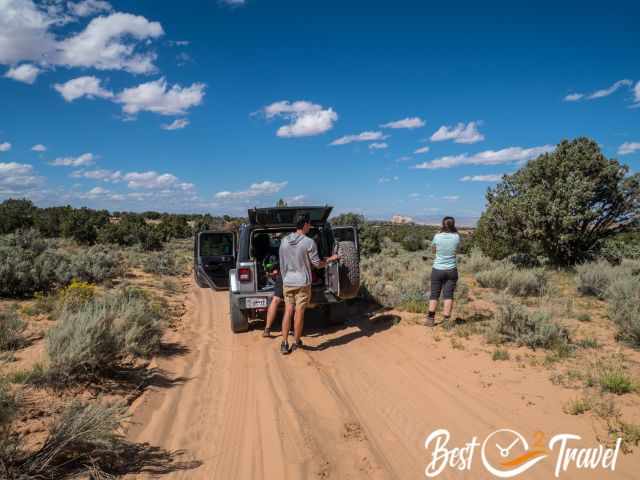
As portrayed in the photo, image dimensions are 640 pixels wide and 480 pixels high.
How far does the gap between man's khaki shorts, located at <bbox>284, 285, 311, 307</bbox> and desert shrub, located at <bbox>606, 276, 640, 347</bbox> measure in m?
4.65

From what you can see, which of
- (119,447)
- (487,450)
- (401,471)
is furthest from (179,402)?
(487,450)

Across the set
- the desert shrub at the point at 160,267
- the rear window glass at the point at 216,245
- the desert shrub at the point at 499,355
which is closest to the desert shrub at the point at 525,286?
the desert shrub at the point at 499,355

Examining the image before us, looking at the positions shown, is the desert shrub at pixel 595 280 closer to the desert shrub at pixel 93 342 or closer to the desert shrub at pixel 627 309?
the desert shrub at pixel 627 309

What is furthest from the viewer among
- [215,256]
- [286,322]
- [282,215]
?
[215,256]

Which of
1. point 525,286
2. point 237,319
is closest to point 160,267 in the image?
point 237,319

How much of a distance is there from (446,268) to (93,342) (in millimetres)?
5243

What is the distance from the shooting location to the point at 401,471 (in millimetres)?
2916

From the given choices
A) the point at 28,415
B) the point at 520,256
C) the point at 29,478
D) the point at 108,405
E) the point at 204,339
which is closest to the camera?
the point at 29,478

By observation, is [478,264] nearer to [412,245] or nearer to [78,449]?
[78,449]

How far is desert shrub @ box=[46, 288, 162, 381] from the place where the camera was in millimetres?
4152

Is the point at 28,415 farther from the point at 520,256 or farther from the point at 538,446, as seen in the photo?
the point at 520,256

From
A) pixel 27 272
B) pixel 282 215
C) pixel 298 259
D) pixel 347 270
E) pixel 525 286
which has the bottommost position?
pixel 525 286

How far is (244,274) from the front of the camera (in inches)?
251

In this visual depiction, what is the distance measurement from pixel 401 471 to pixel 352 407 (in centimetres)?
104
